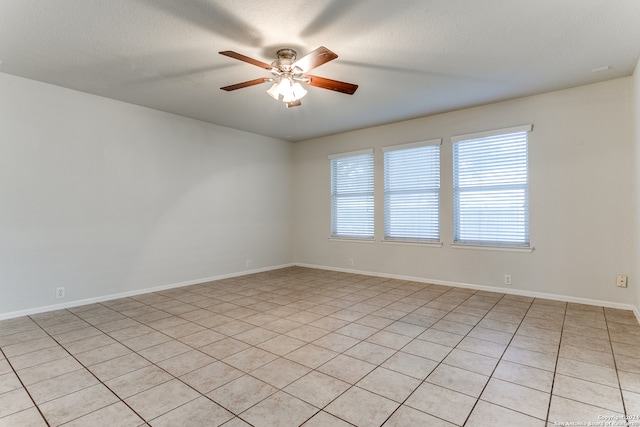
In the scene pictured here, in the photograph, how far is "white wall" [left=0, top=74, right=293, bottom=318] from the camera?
3484 mm

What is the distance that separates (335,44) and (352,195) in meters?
3.32

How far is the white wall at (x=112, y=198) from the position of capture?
3484mm

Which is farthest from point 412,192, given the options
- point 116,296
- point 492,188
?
point 116,296

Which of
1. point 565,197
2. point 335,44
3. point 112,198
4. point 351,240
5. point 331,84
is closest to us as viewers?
point 335,44

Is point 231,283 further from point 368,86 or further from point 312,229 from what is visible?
point 368,86

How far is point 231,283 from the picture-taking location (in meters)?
5.08

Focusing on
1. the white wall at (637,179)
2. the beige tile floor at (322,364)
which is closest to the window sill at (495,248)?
the beige tile floor at (322,364)

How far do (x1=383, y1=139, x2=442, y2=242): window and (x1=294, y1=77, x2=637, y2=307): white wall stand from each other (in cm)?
15

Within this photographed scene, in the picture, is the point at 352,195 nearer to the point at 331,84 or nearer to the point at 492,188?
the point at 492,188

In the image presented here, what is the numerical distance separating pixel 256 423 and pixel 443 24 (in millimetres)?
3020

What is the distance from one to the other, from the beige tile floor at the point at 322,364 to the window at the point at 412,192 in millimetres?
1388

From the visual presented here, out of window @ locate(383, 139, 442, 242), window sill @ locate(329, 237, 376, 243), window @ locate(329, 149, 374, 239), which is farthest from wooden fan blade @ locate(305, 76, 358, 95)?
window sill @ locate(329, 237, 376, 243)

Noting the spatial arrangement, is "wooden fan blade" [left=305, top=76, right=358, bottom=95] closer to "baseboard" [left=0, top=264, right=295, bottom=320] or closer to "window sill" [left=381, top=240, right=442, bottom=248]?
"window sill" [left=381, top=240, right=442, bottom=248]

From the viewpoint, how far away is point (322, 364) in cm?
238
